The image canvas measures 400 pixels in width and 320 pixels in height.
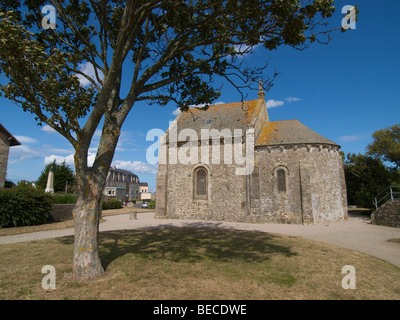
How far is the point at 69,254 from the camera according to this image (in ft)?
25.6

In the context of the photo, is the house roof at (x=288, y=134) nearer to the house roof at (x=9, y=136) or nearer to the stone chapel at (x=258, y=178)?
the stone chapel at (x=258, y=178)

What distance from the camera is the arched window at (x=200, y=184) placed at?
19578 mm

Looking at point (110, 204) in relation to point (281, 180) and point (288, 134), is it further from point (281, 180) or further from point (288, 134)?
point (288, 134)

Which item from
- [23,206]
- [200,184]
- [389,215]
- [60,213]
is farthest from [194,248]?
[389,215]

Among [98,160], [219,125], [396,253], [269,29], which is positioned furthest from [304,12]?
[219,125]

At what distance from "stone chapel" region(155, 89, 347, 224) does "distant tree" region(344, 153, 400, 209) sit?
4.55 m

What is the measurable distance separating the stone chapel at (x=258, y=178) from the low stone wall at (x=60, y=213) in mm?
6863

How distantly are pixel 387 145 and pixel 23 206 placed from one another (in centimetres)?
3096

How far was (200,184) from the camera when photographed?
1981 cm

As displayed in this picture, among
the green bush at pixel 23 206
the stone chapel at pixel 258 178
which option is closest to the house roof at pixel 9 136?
the green bush at pixel 23 206

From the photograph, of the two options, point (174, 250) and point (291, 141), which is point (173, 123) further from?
point (174, 250)

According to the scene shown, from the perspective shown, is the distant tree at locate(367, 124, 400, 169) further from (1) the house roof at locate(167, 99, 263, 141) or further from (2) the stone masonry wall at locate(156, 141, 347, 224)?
(1) the house roof at locate(167, 99, 263, 141)

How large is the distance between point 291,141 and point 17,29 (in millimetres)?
16890

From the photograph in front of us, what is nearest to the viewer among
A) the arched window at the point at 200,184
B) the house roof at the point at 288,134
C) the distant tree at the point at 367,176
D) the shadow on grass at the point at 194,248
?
the shadow on grass at the point at 194,248
